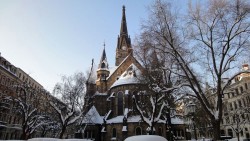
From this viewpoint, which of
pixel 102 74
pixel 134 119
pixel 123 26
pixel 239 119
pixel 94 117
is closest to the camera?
pixel 134 119

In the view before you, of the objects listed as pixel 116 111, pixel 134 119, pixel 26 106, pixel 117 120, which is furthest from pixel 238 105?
pixel 26 106

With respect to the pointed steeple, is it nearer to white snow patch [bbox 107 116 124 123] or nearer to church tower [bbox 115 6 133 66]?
church tower [bbox 115 6 133 66]

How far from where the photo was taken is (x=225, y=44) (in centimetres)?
1358

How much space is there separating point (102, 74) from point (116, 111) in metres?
11.8

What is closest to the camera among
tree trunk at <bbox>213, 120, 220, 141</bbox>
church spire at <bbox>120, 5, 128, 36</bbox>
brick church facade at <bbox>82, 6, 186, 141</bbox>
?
tree trunk at <bbox>213, 120, 220, 141</bbox>

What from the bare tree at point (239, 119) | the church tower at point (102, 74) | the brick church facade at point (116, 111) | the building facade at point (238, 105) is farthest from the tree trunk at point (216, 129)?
the church tower at point (102, 74)

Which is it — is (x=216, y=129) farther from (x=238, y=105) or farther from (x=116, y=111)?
(x=238, y=105)

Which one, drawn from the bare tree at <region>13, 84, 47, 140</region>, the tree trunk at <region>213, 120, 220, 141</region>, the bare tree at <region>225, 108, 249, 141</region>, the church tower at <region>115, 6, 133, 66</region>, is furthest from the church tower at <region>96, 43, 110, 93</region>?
the tree trunk at <region>213, 120, 220, 141</region>

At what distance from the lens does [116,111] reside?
1512 inches

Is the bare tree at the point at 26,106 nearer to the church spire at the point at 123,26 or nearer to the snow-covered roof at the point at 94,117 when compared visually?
the snow-covered roof at the point at 94,117

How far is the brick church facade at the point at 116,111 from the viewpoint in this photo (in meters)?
33.1

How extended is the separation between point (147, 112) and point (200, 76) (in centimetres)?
1164

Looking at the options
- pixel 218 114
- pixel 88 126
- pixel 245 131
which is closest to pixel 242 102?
pixel 245 131

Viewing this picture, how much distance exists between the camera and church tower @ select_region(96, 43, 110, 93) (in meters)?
45.2
